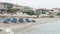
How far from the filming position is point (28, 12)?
51375mm

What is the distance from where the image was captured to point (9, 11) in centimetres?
5106

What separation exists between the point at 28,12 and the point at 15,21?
24.6 metres

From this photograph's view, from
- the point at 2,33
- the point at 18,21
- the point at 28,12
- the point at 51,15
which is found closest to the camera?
the point at 2,33

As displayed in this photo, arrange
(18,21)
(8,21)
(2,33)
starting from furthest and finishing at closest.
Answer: (18,21), (8,21), (2,33)

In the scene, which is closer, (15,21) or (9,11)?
(15,21)

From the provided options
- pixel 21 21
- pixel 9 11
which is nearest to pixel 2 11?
pixel 9 11

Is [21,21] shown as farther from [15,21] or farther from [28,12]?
[28,12]

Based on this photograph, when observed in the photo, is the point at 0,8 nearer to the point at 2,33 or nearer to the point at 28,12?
the point at 28,12

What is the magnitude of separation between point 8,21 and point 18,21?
7.71 feet

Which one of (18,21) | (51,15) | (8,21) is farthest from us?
(51,15)

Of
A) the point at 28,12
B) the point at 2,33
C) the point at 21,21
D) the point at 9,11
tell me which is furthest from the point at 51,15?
the point at 2,33

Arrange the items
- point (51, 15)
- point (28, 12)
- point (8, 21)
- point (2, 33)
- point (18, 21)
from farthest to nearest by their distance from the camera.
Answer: point (28, 12)
point (51, 15)
point (18, 21)
point (8, 21)
point (2, 33)

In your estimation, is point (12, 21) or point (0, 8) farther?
point (0, 8)

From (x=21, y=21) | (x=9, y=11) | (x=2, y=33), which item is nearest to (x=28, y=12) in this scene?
(x=9, y=11)
